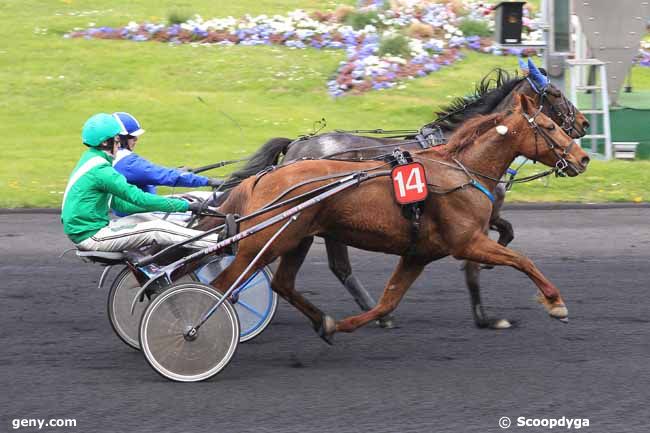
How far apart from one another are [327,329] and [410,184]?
1.04 m

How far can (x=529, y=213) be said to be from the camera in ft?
35.2

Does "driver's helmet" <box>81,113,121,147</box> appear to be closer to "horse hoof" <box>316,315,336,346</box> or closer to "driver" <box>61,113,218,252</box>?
"driver" <box>61,113,218,252</box>

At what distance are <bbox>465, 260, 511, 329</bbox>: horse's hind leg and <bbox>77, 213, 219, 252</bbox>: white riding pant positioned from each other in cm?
181

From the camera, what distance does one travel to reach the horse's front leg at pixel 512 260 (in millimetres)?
5695

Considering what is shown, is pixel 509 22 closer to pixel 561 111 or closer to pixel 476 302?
pixel 561 111

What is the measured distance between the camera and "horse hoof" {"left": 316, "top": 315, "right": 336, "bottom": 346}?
19.6ft

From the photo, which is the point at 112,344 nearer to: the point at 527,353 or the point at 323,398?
the point at 323,398

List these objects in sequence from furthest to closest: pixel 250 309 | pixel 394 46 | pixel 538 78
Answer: pixel 394 46 < pixel 538 78 < pixel 250 309

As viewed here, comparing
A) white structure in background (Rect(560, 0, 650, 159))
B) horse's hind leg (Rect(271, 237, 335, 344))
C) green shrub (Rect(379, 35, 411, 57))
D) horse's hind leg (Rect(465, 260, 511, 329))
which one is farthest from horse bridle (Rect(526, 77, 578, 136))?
green shrub (Rect(379, 35, 411, 57))

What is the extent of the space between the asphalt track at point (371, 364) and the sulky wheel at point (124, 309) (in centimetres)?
10

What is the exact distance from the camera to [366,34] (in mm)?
18328

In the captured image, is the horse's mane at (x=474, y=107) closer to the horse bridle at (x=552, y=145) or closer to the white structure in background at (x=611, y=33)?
the horse bridle at (x=552, y=145)

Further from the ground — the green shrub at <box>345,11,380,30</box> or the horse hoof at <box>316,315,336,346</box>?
the horse hoof at <box>316,315,336,346</box>

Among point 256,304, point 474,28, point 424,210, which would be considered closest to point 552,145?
point 424,210
